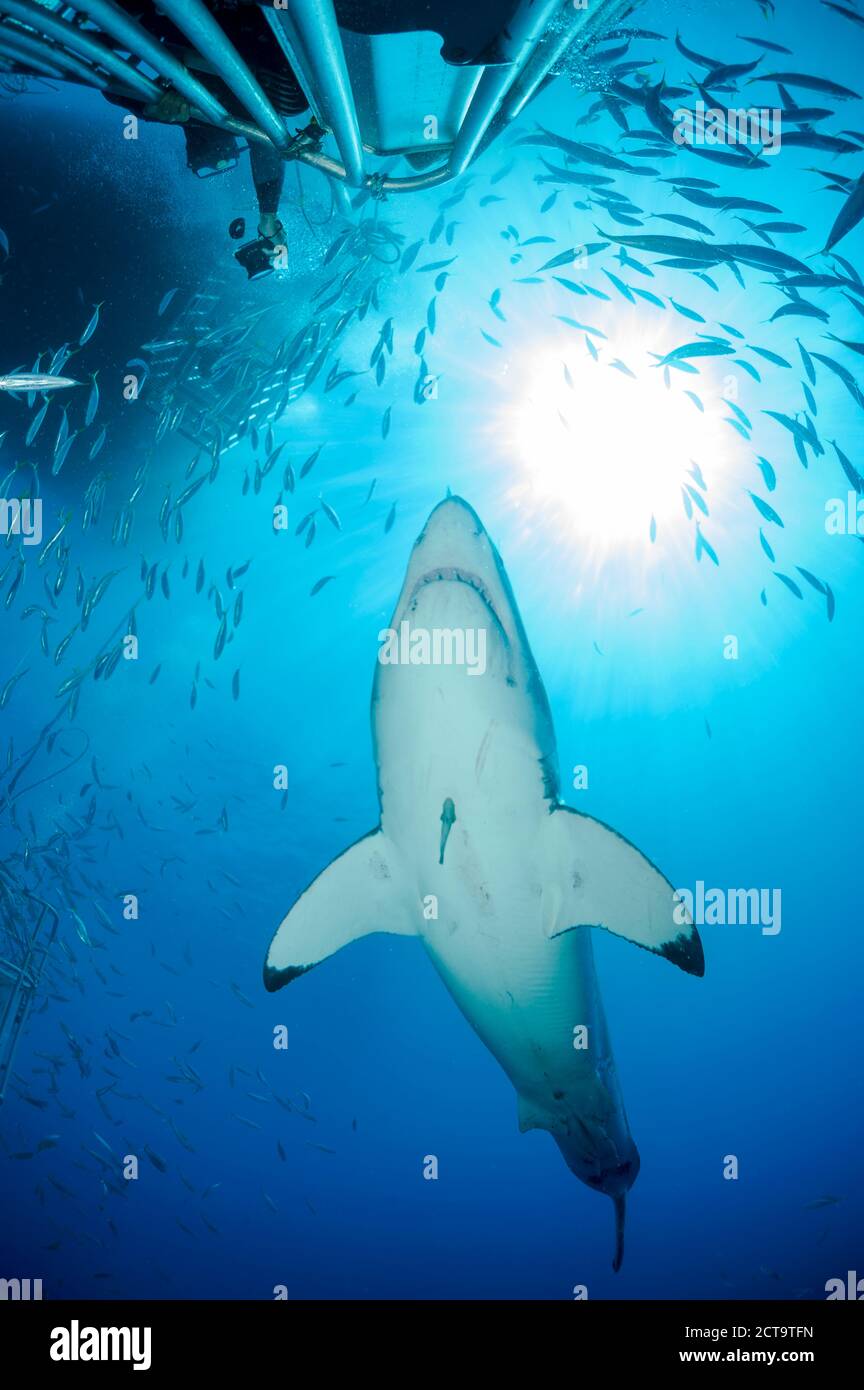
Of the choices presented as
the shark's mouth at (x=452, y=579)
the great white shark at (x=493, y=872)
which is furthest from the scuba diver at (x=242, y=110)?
the shark's mouth at (x=452, y=579)

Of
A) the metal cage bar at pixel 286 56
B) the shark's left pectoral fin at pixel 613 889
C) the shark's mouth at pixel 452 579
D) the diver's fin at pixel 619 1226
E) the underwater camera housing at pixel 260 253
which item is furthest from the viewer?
the diver's fin at pixel 619 1226

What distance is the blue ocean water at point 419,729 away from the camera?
7250 mm

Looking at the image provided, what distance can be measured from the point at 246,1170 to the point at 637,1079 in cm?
1669

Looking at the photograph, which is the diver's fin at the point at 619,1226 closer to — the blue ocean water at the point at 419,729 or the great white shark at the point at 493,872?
the great white shark at the point at 493,872

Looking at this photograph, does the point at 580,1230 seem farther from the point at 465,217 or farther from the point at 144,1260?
the point at 465,217

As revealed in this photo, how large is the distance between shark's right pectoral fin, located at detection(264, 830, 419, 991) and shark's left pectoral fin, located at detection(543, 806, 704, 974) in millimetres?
1101

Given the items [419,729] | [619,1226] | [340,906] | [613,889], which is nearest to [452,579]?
[419,729]

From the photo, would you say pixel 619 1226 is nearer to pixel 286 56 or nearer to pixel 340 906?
pixel 340 906

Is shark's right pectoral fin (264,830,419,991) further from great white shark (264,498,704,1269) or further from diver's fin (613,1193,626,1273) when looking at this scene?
diver's fin (613,1193,626,1273)

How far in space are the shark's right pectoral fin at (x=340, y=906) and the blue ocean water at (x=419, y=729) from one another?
3302 mm

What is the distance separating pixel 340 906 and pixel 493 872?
1290 millimetres

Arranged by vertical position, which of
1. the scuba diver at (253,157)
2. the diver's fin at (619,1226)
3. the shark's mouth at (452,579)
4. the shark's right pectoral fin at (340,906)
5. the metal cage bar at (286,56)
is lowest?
the diver's fin at (619,1226)

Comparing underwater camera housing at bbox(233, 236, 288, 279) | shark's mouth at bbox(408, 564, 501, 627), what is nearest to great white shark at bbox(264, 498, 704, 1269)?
shark's mouth at bbox(408, 564, 501, 627)
